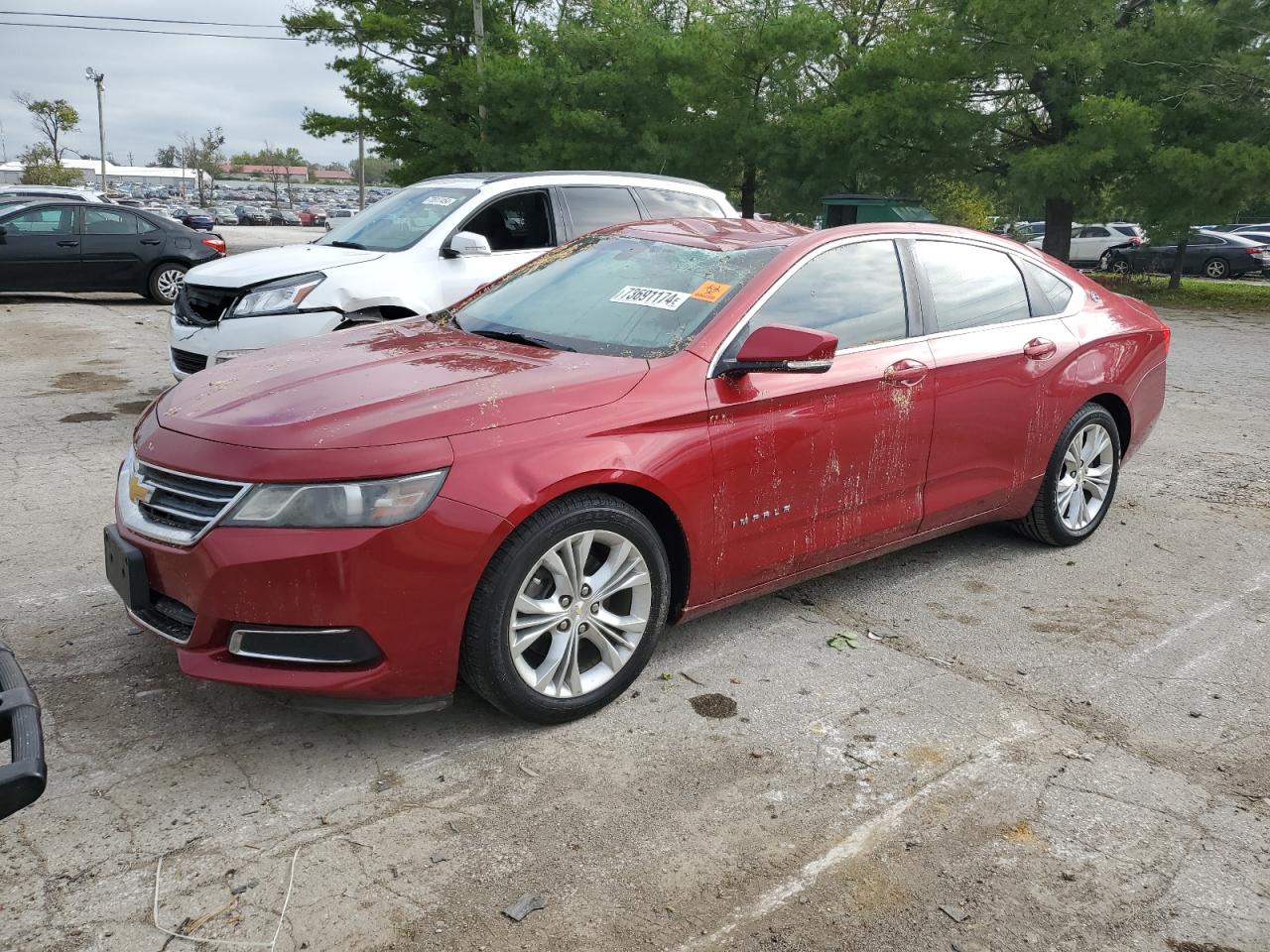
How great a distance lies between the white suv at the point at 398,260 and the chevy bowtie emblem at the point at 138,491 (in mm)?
3303

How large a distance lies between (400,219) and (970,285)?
466 centimetres

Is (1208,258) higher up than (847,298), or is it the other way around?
(1208,258)

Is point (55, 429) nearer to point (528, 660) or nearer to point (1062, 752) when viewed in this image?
point (528, 660)

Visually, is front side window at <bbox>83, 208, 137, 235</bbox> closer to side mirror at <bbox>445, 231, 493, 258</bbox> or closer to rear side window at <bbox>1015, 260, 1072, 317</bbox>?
side mirror at <bbox>445, 231, 493, 258</bbox>

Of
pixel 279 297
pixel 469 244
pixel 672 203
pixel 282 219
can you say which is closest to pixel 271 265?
pixel 279 297

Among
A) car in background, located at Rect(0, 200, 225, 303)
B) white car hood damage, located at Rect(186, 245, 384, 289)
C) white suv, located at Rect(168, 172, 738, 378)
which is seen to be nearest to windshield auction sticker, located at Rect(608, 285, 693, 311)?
white suv, located at Rect(168, 172, 738, 378)

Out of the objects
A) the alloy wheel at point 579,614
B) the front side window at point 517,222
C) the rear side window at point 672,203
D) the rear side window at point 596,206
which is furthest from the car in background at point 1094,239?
the alloy wheel at point 579,614

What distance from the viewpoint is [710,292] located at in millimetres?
4070

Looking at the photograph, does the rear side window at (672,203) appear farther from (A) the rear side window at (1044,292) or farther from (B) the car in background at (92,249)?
(B) the car in background at (92,249)

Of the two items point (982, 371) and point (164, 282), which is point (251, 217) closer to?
point (164, 282)

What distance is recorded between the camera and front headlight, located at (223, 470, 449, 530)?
3.07m

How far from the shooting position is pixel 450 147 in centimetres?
2688

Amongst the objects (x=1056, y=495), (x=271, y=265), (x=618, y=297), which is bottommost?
(x=1056, y=495)

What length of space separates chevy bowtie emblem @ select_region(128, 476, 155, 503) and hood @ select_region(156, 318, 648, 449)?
0.66ft
